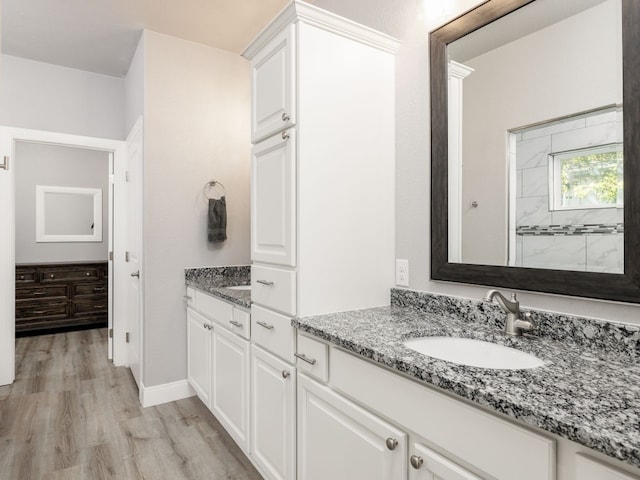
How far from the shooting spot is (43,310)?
15.6 ft

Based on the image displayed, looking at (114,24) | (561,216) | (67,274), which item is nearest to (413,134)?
(561,216)

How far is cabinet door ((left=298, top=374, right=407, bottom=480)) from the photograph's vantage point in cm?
108

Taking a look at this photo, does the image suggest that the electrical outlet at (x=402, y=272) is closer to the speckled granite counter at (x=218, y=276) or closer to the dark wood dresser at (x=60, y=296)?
the speckled granite counter at (x=218, y=276)

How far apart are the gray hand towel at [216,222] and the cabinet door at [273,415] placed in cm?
127

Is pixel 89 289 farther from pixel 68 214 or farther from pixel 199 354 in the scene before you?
pixel 199 354

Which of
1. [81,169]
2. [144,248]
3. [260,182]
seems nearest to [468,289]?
[260,182]

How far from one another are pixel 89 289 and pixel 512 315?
516 centimetres

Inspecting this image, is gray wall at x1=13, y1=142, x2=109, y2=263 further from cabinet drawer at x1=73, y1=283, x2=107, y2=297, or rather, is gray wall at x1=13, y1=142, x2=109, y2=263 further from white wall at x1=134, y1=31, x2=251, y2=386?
white wall at x1=134, y1=31, x2=251, y2=386

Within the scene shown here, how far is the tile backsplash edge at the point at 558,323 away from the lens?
107 centimetres

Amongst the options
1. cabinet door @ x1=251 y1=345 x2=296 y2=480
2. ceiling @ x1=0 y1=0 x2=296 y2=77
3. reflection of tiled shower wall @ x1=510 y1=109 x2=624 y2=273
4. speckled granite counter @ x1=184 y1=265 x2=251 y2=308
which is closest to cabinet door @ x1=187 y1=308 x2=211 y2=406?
speckled granite counter @ x1=184 y1=265 x2=251 y2=308

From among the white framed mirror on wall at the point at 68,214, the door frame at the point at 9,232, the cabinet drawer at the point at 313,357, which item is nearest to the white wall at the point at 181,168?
the door frame at the point at 9,232

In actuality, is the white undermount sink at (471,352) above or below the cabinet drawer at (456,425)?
above

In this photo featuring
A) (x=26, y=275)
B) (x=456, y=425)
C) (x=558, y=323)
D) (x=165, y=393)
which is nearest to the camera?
(x=456, y=425)

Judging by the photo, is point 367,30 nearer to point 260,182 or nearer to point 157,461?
point 260,182
